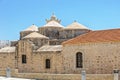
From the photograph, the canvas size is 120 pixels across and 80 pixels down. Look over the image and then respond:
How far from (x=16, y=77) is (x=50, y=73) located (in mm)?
3393

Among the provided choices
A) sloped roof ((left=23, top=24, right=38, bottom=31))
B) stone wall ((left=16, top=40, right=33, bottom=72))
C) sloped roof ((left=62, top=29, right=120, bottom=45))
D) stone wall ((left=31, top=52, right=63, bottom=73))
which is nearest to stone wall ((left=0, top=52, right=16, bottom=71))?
stone wall ((left=16, top=40, right=33, bottom=72))

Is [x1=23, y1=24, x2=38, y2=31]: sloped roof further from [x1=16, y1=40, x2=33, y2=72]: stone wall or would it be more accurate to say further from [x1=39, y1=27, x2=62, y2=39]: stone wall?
[x1=16, y1=40, x2=33, y2=72]: stone wall

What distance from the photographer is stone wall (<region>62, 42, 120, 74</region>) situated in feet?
84.2

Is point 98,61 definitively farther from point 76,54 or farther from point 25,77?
point 25,77

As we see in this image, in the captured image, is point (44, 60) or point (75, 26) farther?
point (75, 26)

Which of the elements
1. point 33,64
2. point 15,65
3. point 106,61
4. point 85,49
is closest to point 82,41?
point 85,49

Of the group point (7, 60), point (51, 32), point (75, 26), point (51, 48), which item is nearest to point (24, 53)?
point (7, 60)

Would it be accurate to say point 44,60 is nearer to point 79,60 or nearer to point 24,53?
point 24,53

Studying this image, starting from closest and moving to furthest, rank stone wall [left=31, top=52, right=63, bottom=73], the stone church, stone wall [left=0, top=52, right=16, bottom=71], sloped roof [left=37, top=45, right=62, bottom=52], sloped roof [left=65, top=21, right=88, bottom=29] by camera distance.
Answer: the stone church → stone wall [left=31, top=52, right=63, bottom=73] → sloped roof [left=37, top=45, right=62, bottom=52] → stone wall [left=0, top=52, right=16, bottom=71] → sloped roof [left=65, top=21, right=88, bottom=29]

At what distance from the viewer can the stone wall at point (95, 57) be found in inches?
1010

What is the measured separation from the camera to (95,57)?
26734mm

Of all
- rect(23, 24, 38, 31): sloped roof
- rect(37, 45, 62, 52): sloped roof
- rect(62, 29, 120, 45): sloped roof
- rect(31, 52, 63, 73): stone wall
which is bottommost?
rect(31, 52, 63, 73): stone wall

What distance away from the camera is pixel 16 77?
98.8ft

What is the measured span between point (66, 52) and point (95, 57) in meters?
3.29
